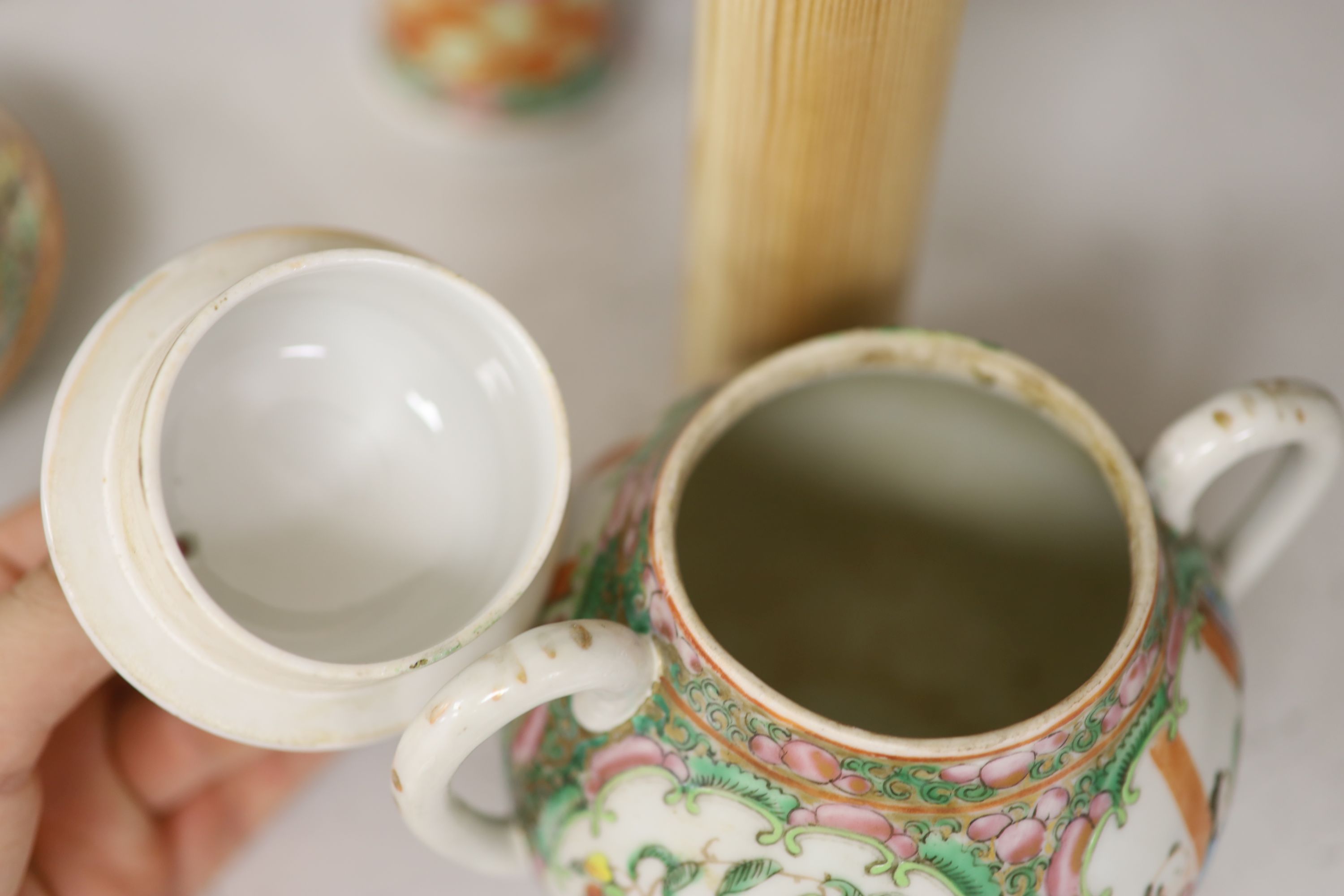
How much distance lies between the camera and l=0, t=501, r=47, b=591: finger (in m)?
0.51

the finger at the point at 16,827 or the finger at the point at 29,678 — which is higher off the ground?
the finger at the point at 29,678

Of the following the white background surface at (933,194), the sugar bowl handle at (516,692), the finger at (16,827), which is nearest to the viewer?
the sugar bowl handle at (516,692)

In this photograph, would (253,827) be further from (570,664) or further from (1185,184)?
Answer: (1185,184)

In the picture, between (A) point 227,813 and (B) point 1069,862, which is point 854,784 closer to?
(B) point 1069,862

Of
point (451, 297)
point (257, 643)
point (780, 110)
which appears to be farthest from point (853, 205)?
point (257, 643)

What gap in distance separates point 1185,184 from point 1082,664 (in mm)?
365

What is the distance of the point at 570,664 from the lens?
367mm

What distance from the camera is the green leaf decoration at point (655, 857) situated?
1.31ft

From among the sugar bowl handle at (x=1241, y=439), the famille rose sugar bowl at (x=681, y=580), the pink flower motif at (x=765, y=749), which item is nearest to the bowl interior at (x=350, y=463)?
the famille rose sugar bowl at (x=681, y=580)

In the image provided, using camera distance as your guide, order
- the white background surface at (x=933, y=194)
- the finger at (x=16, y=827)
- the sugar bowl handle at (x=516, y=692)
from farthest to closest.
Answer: the white background surface at (x=933, y=194) → the finger at (x=16, y=827) → the sugar bowl handle at (x=516, y=692)

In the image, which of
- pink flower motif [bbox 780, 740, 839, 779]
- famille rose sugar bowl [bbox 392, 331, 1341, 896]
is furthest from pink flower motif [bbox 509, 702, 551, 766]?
pink flower motif [bbox 780, 740, 839, 779]

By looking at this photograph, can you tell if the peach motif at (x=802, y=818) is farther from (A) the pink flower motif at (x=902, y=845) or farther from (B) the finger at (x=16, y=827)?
(B) the finger at (x=16, y=827)

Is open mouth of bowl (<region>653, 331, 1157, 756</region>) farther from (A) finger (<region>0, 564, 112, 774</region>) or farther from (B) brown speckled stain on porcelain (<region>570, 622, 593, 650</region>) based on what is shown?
(A) finger (<region>0, 564, 112, 774</region>)

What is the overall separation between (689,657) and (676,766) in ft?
0.13
